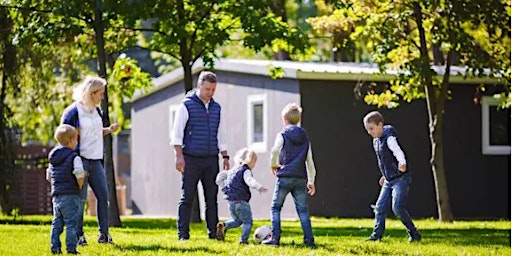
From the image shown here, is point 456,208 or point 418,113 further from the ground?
point 418,113

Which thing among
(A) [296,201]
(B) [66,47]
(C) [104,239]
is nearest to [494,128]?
(B) [66,47]

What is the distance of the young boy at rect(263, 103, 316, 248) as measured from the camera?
12391 mm

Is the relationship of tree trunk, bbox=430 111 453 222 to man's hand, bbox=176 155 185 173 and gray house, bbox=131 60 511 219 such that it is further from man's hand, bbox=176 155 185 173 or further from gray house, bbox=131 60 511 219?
man's hand, bbox=176 155 185 173

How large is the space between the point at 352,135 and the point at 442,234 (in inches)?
357

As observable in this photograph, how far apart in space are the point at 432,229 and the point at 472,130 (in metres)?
8.70

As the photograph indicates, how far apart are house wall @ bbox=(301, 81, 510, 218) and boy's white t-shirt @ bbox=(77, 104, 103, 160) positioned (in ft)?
40.5

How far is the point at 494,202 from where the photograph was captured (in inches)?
1001

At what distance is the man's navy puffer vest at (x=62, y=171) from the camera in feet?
36.0

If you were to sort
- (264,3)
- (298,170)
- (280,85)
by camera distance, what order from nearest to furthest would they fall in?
(298,170)
(264,3)
(280,85)

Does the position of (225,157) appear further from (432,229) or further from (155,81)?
(155,81)

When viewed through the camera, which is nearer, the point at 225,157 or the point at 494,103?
the point at 225,157

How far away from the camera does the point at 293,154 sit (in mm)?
12414

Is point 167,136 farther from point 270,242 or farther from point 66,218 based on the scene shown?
point 66,218

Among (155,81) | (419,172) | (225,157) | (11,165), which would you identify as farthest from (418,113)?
(225,157)
